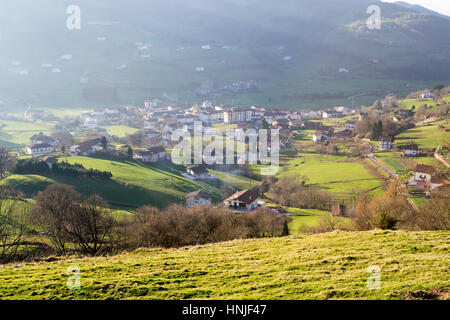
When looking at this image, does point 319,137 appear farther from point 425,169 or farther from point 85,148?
point 85,148

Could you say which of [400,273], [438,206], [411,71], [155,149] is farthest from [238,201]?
[411,71]

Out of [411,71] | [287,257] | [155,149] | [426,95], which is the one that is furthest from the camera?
[411,71]

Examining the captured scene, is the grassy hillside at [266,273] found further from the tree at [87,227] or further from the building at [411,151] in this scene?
the building at [411,151]

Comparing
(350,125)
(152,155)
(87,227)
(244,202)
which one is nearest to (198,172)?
(152,155)

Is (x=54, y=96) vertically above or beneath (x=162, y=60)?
beneath

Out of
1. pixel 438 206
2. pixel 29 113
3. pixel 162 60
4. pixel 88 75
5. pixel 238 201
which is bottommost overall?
pixel 238 201

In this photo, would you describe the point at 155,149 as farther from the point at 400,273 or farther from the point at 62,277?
the point at 400,273
